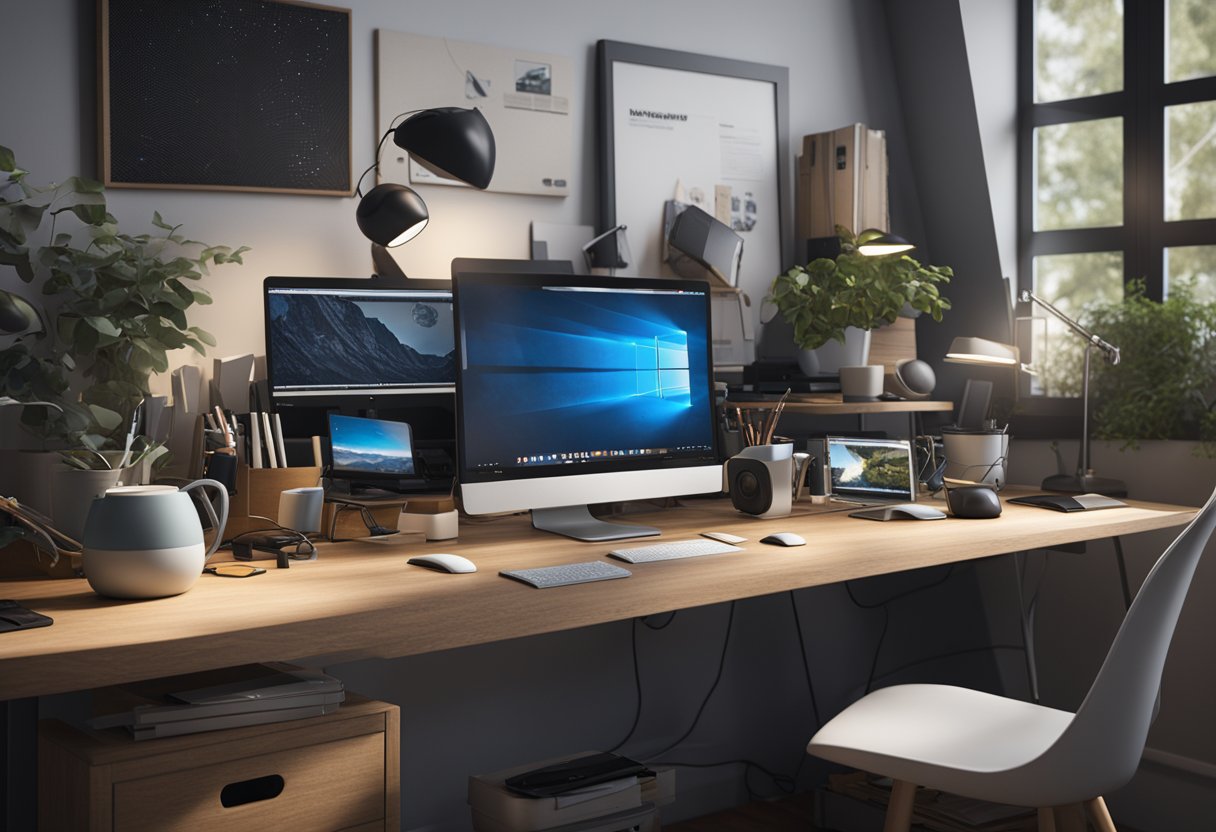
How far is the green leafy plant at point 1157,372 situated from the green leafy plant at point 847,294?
530 mm

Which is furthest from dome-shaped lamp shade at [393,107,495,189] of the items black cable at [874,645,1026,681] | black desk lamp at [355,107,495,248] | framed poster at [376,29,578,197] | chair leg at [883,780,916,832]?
black cable at [874,645,1026,681]

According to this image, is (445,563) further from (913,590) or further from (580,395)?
(913,590)

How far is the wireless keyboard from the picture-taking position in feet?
5.65

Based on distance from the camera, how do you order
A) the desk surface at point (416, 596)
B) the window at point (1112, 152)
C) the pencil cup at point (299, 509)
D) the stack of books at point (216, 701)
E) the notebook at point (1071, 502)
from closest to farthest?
the desk surface at point (416, 596) < the stack of books at point (216, 701) < the pencil cup at point (299, 509) < the notebook at point (1071, 502) < the window at point (1112, 152)

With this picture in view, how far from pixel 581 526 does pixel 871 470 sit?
32.6 inches

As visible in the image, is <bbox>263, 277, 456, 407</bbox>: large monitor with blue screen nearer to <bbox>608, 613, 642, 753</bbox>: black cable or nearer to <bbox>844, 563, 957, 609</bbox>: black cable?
<bbox>608, 613, 642, 753</bbox>: black cable

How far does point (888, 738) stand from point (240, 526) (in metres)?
1.17

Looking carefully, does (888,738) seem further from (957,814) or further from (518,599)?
(957,814)

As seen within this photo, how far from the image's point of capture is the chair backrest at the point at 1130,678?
1570 millimetres

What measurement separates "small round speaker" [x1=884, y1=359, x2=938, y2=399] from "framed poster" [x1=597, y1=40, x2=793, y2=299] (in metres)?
0.46

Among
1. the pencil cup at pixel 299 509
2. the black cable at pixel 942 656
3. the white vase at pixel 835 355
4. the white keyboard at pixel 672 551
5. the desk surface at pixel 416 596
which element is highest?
the white vase at pixel 835 355

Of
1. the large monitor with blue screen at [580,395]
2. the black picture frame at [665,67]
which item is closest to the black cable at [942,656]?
the black picture frame at [665,67]

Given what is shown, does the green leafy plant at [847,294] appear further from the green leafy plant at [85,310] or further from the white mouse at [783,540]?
the green leafy plant at [85,310]

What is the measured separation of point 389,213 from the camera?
2309mm
